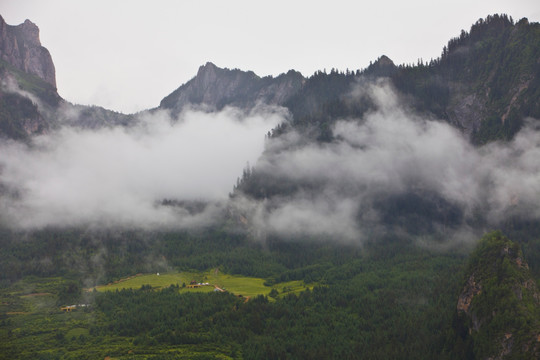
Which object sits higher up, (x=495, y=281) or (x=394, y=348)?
(x=495, y=281)

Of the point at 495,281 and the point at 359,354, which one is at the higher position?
the point at 495,281

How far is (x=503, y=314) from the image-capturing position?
17938cm

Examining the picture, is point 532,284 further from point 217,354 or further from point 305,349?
point 217,354

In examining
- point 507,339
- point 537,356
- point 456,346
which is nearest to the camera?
point 537,356

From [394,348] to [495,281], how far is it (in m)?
46.4

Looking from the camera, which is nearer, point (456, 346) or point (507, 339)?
point (507, 339)

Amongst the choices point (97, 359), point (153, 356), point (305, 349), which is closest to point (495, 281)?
point (305, 349)

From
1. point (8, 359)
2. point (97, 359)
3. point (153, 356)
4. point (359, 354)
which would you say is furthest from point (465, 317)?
point (8, 359)

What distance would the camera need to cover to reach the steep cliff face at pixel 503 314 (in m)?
168

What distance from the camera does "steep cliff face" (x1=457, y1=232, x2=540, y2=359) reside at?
16838 centimetres

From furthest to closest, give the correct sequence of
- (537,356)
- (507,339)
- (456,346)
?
1. (456,346)
2. (507,339)
3. (537,356)

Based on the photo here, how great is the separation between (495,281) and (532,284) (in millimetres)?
13315

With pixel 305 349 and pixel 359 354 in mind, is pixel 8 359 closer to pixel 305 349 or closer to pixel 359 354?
pixel 305 349

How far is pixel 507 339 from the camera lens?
172 m
